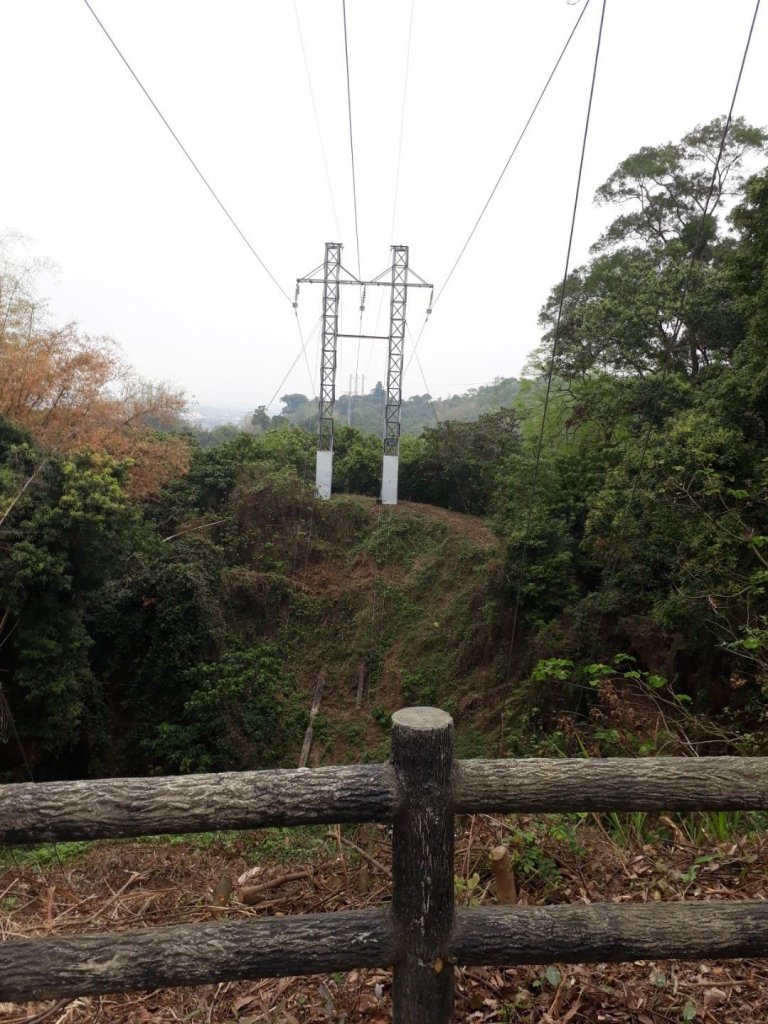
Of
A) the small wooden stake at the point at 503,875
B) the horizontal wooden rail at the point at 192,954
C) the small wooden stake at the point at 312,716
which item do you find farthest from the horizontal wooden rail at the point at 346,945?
the small wooden stake at the point at 312,716

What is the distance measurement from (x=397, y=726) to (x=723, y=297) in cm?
1310

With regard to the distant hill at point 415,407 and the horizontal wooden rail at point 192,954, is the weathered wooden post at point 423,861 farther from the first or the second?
the distant hill at point 415,407

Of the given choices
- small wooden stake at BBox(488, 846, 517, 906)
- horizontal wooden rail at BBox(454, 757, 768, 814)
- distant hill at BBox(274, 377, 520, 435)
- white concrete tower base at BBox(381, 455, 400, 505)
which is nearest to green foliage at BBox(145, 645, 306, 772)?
white concrete tower base at BBox(381, 455, 400, 505)

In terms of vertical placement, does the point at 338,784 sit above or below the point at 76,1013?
above

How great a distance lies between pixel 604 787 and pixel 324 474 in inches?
717

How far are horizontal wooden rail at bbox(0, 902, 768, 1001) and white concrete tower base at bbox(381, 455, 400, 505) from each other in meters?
18.1

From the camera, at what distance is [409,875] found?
171 cm

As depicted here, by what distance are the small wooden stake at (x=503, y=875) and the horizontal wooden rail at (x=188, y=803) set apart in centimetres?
104

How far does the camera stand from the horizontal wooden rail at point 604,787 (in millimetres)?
1771

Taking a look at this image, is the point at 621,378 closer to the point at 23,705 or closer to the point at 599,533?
the point at 599,533

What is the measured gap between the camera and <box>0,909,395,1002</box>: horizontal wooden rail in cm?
166

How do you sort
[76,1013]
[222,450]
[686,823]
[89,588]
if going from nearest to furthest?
[76,1013] < [686,823] < [89,588] < [222,450]

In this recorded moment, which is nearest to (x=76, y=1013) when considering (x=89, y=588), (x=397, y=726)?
(x=397, y=726)

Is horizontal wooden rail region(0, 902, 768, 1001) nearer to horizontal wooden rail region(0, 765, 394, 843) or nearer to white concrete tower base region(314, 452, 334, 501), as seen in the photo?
horizontal wooden rail region(0, 765, 394, 843)
